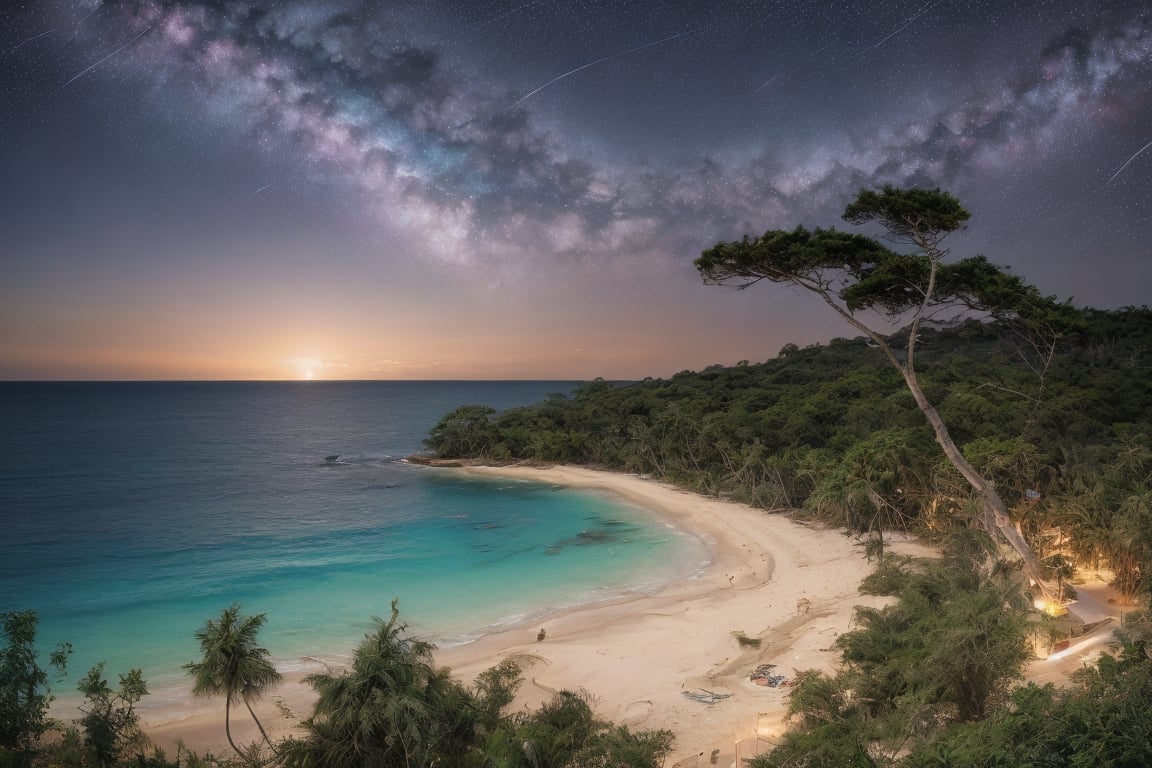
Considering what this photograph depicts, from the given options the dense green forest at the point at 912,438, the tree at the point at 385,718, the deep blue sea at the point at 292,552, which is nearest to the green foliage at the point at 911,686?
the tree at the point at 385,718

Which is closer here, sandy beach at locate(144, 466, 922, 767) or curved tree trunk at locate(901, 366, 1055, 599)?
sandy beach at locate(144, 466, 922, 767)

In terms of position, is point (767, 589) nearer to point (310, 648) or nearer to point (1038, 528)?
point (1038, 528)

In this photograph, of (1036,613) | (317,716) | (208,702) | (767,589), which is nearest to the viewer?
(317,716)

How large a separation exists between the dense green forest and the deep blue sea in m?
6.70

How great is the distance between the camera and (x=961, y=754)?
6066mm

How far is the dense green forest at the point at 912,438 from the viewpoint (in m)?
16.6

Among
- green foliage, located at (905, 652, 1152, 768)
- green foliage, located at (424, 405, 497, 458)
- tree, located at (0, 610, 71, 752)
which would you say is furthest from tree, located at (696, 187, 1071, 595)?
green foliage, located at (424, 405, 497, 458)

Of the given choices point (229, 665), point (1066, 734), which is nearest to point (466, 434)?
point (229, 665)

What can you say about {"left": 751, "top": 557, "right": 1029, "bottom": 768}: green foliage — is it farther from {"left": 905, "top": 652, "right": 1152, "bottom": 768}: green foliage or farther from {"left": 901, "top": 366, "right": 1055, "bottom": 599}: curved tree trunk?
{"left": 901, "top": 366, "right": 1055, "bottom": 599}: curved tree trunk

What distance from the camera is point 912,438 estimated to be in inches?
914

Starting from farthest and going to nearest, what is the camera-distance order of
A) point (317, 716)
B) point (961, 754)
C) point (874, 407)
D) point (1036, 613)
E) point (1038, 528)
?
point (874, 407)
point (1038, 528)
point (1036, 613)
point (317, 716)
point (961, 754)

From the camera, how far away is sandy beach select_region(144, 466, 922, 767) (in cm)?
1138

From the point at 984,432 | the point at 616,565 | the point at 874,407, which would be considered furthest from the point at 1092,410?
the point at 616,565

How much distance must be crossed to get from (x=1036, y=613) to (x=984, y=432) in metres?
14.0
